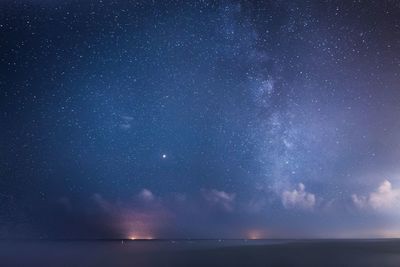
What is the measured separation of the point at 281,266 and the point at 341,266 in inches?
359

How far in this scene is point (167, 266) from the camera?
181ft

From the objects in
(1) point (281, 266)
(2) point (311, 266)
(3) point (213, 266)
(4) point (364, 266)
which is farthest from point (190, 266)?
(4) point (364, 266)

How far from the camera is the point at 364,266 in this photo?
5341 centimetres

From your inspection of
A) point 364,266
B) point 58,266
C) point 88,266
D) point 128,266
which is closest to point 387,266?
point 364,266

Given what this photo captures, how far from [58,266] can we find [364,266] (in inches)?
1827

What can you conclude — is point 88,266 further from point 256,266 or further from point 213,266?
point 256,266

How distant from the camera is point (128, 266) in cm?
5603

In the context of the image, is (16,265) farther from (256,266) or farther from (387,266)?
(387,266)

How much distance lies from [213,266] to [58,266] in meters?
23.4

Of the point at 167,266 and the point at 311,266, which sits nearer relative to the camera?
the point at 311,266

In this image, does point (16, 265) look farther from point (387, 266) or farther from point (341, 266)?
point (387, 266)

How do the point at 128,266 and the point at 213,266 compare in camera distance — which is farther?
the point at 128,266

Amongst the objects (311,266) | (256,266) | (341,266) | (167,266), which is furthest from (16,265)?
(341,266)

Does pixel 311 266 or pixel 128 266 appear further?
pixel 128 266
